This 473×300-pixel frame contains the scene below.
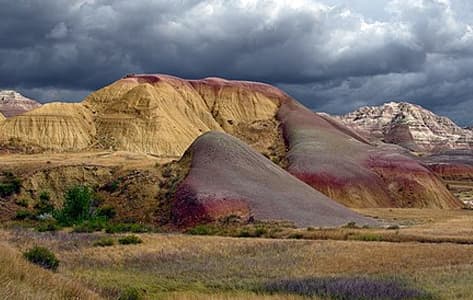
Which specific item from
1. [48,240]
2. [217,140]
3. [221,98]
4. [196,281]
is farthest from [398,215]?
[221,98]

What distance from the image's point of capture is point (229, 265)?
27812 millimetres

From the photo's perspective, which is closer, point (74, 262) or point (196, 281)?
point (196, 281)

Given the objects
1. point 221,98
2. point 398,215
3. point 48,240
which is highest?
point 221,98

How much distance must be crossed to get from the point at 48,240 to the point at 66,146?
81.2 metres

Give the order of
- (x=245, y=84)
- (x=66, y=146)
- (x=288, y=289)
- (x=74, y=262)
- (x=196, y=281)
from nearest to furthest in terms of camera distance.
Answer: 1. (x=288, y=289)
2. (x=196, y=281)
3. (x=74, y=262)
4. (x=66, y=146)
5. (x=245, y=84)

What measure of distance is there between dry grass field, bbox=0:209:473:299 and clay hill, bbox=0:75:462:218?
40651 millimetres

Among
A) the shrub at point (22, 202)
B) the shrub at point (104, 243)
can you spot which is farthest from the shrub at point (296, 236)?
the shrub at point (22, 202)

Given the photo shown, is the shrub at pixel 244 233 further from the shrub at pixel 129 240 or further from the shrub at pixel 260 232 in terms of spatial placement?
the shrub at pixel 129 240

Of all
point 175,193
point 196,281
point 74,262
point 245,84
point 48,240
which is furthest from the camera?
point 245,84

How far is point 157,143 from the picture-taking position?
118 m

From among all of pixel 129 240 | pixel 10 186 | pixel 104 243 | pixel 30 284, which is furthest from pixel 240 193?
pixel 30 284

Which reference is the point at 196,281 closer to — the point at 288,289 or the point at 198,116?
the point at 288,289

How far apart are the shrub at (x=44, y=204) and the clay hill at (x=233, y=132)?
52.8 feet

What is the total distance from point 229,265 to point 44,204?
47210 mm
